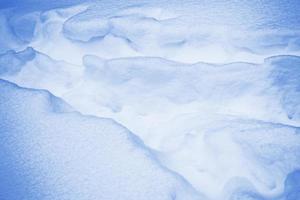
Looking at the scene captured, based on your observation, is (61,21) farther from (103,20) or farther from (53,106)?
(53,106)

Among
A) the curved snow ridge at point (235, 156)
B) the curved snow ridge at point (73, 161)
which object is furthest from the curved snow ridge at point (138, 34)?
the curved snow ridge at point (73, 161)

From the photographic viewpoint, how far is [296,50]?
3.63ft

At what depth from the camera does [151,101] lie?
43.8 inches

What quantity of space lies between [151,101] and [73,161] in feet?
1.33

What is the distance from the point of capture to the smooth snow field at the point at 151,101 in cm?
81

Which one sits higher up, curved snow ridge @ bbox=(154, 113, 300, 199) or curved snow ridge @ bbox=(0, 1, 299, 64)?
curved snow ridge @ bbox=(0, 1, 299, 64)

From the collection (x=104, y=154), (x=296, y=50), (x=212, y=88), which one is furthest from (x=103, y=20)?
(x=296, y=50)

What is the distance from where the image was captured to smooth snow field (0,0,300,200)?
810mm

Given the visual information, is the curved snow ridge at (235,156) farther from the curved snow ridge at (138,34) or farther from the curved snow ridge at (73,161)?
the curved snow ridge at (138,34)

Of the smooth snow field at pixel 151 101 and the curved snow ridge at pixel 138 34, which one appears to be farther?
the curved snow ridge at pixel 138 34

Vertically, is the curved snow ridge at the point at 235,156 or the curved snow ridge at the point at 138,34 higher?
the curved snow ridge at the point at 138,34

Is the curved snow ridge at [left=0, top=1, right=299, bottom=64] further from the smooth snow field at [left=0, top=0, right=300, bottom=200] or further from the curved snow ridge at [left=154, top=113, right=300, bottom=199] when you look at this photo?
the curved snow ridge at [left=154, top=113, right=300, bottom=199]

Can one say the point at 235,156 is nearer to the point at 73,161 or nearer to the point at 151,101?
the point at 151,101

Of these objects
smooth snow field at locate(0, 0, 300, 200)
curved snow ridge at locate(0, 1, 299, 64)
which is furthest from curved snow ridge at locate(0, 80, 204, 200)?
curved snow ridge at locate(0, 1, 299, 64)
